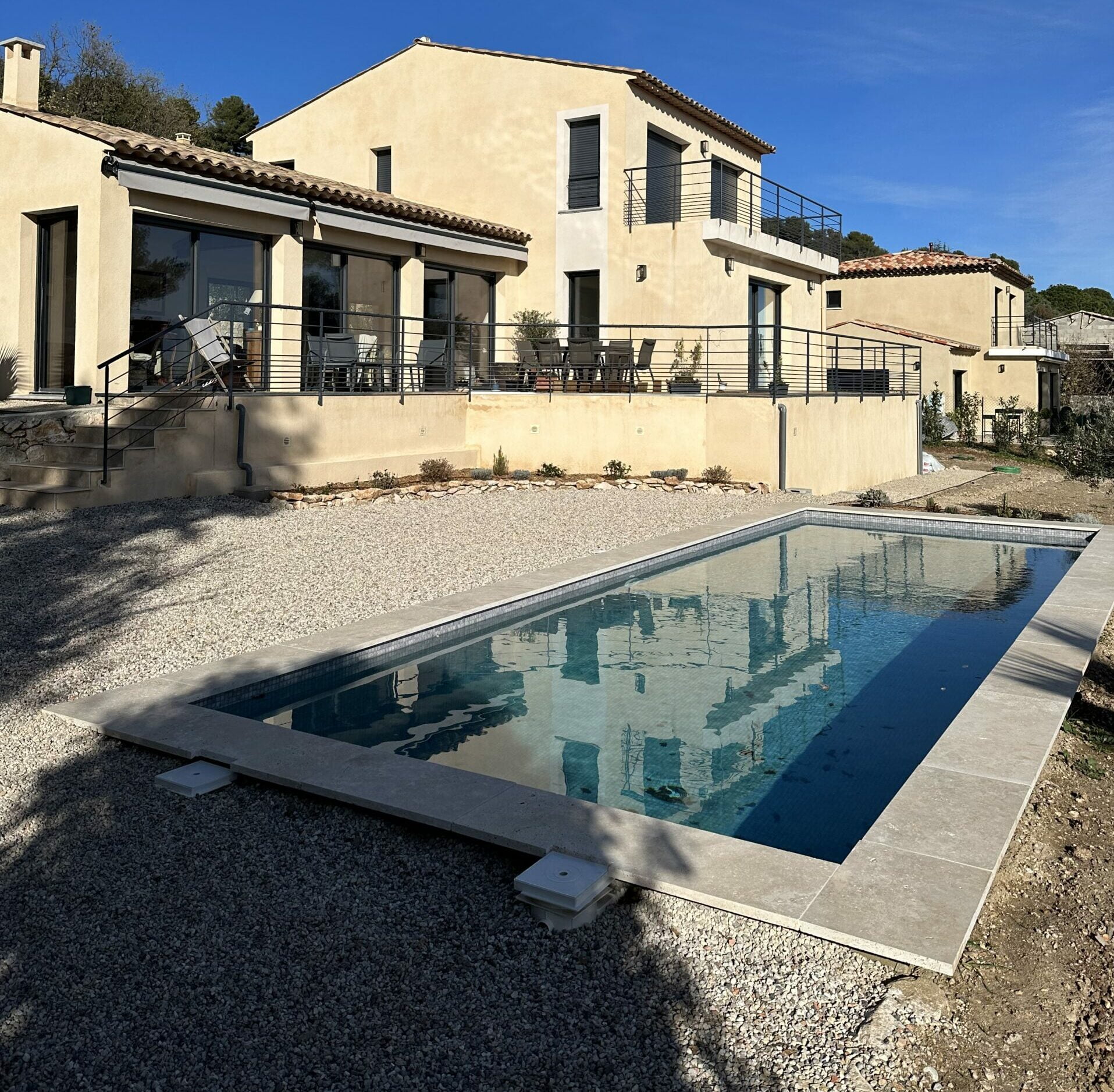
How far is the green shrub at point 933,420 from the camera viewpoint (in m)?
29.5

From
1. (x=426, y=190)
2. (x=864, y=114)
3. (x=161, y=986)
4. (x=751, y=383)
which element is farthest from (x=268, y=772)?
(x=864, y=114)

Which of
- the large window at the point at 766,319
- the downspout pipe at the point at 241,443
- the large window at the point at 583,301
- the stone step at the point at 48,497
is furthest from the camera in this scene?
the large window at the point at 766,319

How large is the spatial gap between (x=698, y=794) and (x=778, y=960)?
7.21ft

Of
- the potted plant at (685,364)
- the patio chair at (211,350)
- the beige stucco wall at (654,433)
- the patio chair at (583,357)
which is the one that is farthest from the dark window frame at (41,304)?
the potted plant at (685,364)

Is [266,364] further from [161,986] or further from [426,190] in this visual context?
[161,986]

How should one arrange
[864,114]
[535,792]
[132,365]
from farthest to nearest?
[864,114], [132,365], [535,792]

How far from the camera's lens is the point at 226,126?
145 ft

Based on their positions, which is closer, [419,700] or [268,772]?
[268,772]

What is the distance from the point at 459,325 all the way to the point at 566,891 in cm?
1661

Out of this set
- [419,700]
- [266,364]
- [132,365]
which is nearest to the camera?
[419,700]

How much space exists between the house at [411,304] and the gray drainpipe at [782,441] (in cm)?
4

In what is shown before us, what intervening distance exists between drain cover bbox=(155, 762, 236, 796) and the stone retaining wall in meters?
8.93

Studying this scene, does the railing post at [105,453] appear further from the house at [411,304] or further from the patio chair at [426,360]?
the patio chair at [426,360]

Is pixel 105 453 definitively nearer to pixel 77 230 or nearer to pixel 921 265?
pixel 77 230
